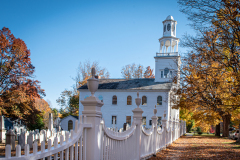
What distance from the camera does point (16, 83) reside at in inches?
953

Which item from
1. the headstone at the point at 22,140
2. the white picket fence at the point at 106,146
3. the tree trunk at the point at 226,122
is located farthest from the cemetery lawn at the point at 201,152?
the tree trunk at the point at 226,122

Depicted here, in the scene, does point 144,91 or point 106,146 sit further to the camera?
point 144,91

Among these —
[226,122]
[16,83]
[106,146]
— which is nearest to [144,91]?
[226,122]

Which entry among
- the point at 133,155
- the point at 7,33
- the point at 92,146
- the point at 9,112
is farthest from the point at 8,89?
the point at 92,146

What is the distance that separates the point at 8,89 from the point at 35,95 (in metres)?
2.63

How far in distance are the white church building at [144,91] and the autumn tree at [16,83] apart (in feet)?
49.7

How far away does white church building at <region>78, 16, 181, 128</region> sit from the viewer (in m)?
38.1

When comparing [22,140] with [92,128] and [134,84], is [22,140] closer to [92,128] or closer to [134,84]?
[92,128]

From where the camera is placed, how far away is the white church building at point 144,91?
38125 millimetres

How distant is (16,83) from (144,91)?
20375 millimetres

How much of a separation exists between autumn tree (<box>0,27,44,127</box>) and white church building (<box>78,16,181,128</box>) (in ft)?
49.7

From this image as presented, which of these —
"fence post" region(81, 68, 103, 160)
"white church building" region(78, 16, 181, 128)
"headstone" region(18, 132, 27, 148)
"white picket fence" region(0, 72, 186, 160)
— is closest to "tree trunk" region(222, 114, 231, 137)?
"white church building" region(78, 16, 181, 128)

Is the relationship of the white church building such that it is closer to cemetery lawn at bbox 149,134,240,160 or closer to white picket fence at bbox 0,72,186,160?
cemetery lawn at bbox 149,134,240,160

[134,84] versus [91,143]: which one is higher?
[134,84]
